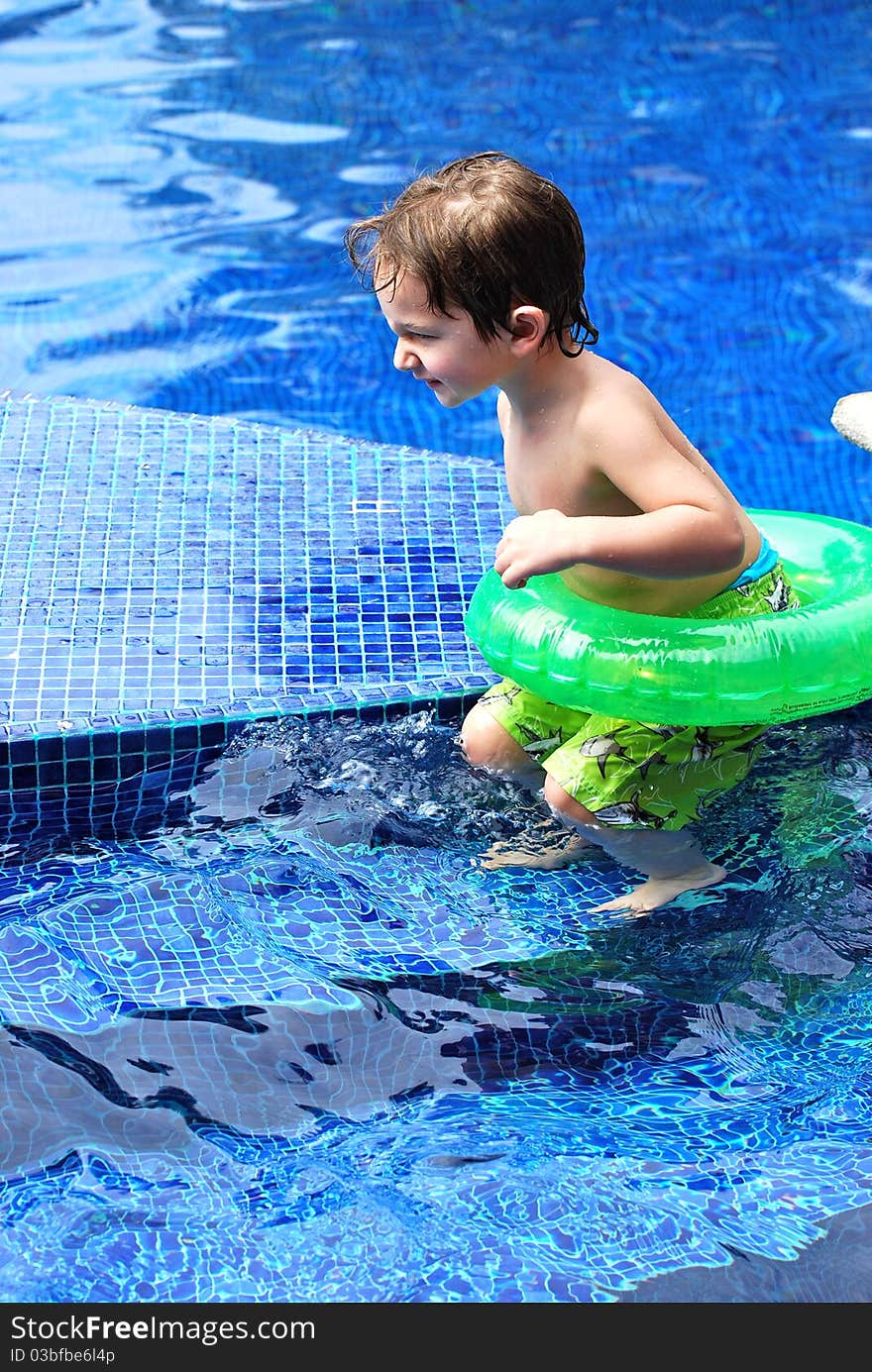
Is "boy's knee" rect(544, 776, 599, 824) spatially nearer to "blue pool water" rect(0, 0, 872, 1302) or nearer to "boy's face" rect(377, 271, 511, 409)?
"blue pool water" rect(0, 0, 872, 1302)

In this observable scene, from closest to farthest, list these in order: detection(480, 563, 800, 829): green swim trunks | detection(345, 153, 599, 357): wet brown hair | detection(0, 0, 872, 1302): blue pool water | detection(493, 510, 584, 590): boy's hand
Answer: detection(0, 0, 872, 1302): blue pool water
detection(493, 510, 584, 590): boy's hand
detection(345, 153, 599, 357): wet brown hair
detection(480, 563, 800, 829): green swim trunks

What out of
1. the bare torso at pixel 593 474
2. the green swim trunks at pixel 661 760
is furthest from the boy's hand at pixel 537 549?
the green swim trunks at pixel 661 760

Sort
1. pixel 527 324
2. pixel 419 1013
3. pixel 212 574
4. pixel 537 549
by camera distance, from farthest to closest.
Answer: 1. pixel 212 574
2. pixel 419 1013
3. pixel 527 324
4. pixel 537 549

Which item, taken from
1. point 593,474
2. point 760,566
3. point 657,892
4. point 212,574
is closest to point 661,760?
point 657,892

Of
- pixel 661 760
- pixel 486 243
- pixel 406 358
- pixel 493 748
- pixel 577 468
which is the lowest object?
pixel 493 748

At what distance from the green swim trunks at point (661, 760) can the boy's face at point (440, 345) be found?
66 centimetres

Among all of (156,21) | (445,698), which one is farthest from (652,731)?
(156,21)

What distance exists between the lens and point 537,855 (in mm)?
3359

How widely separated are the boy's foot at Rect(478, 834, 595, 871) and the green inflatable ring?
0.48 m

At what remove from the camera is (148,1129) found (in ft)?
8.93

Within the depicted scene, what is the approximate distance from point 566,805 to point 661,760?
214 mm

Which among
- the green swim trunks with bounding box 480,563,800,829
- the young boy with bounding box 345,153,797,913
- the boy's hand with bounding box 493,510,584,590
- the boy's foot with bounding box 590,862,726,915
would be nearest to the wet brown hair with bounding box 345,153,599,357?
the young boy with bounding box 345,153,797,913

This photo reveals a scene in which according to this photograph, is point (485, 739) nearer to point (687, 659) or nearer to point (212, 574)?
point (687, 659)

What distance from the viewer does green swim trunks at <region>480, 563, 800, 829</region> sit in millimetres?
3045
